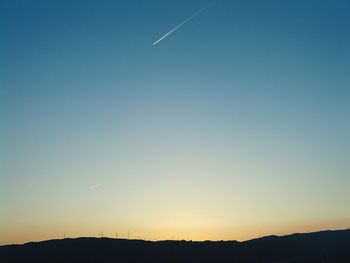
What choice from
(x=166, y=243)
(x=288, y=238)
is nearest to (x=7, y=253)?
(x=166, y=243)

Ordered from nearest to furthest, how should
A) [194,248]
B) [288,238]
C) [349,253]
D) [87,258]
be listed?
[349,253] → [87,258] → [194,248] → [288,238]

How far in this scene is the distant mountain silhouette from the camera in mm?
65062

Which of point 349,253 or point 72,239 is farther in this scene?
point 72,239

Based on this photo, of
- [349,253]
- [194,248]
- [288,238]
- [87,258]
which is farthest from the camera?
[288,238]

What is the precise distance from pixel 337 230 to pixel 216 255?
89.3 ft

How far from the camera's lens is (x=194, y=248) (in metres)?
70.2

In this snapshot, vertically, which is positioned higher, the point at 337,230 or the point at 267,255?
the point at 337,230

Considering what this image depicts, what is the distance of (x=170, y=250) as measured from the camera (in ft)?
225

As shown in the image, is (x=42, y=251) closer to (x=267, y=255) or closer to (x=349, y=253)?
(x=267, y=255)

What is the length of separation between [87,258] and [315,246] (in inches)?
1453

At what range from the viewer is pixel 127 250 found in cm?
6881

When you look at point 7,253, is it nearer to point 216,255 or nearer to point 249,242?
point 216,255

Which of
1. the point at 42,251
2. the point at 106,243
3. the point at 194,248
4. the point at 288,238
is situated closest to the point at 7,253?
the point at 42,251

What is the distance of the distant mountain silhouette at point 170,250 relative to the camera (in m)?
65.1
